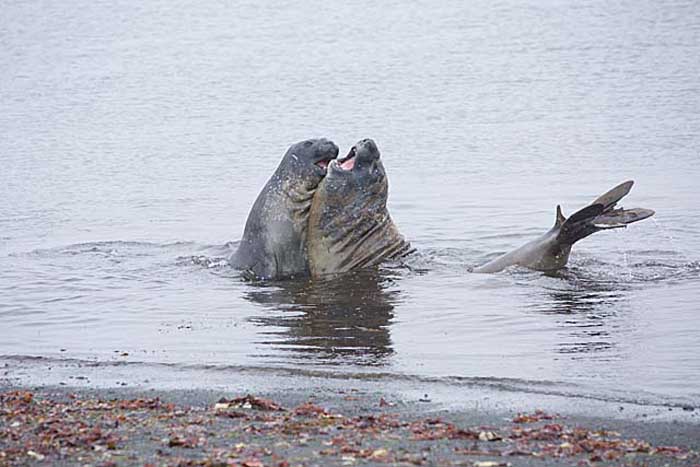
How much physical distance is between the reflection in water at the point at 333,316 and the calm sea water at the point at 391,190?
0.04 meters

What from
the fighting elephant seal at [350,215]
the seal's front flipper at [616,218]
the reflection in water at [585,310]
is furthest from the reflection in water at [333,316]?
the seal's front flipper at [616,218]

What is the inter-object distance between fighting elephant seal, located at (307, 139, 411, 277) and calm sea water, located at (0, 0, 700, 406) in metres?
0.32

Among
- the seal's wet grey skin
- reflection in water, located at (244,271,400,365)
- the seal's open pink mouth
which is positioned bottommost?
reflection in water, located at (244,271,400,365)

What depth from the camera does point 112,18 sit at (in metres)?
47.8

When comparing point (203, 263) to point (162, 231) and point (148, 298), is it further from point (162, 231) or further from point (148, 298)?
point (162, 231)

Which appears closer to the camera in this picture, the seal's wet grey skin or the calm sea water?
the calm sea water

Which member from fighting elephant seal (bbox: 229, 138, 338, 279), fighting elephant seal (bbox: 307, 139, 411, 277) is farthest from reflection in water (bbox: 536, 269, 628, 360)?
fighting elephant seal (bbox: 229, 138, 338, 279)

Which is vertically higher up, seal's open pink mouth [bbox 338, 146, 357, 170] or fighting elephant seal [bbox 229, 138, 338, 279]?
seal's open pink mouth [bbox 338, 146, 357, 170]

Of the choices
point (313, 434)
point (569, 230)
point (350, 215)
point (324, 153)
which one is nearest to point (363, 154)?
point (324, 153)

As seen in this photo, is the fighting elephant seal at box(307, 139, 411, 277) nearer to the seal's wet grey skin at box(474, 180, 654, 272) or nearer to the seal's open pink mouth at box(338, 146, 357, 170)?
the seal's open pink mouth at box(338, 146, 357, 170)

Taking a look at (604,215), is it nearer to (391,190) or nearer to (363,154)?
(363,154)

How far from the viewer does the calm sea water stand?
28.6 ft

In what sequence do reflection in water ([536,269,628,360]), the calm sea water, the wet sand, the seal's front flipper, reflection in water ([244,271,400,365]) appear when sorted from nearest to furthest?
the wet sand → reflection in water ([536,269,628,360]) → reflection in water ([244,271,400,365]) → the calm sea water → the seal's front flipper

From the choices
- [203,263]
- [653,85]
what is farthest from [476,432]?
[653,85]
